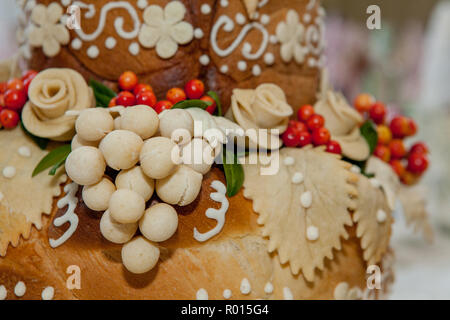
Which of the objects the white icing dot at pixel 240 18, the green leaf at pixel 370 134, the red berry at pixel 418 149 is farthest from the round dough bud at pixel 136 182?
the red berry at pixel 418 149

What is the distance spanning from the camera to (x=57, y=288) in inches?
34.0

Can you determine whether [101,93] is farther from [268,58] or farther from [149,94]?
[268,58]

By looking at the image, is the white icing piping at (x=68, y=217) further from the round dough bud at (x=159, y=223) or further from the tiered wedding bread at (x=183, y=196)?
the round dough bud at (x=159, y=223)

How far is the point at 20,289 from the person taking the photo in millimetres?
859

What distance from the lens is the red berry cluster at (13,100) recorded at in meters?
0.96

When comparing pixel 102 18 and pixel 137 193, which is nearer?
pixel 137 193

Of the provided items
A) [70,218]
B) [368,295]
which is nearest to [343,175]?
[368,295]

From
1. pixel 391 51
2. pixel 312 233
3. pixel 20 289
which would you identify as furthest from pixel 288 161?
pixel 391 51

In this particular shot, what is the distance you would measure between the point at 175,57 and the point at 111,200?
393 mm

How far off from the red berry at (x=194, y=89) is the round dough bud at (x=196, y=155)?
0.16 metres

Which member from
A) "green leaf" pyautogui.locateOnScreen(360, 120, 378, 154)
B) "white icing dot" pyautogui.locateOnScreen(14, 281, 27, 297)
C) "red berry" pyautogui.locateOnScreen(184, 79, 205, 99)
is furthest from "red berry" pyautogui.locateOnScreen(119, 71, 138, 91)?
"green leaf" pyautogui.locateOnScreen(360, 120, 378, 154)

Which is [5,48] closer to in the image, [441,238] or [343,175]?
[343,175]

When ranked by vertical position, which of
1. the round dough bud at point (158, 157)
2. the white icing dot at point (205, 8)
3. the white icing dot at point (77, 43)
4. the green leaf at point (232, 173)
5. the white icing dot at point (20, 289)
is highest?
the white icing dot at point (205, 8)

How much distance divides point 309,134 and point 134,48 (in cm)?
44
